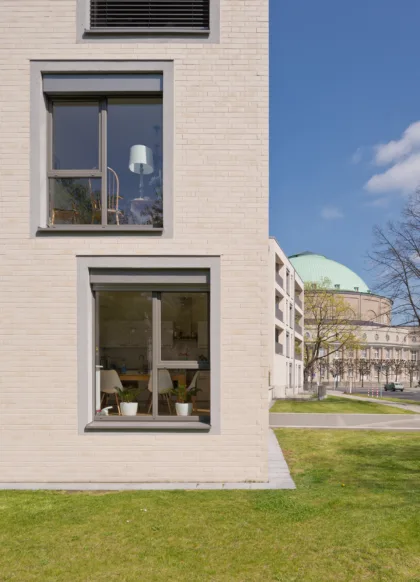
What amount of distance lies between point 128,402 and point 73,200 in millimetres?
3511

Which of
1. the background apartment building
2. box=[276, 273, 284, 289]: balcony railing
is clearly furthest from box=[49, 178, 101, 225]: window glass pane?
box=[276, 273, 284, 289]: balcony railing

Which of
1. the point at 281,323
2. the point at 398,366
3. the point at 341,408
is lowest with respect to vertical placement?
the point at 398,366

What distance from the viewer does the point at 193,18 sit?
790 centimetres

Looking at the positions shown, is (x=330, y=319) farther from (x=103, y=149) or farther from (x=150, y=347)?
(x=103, y=149)

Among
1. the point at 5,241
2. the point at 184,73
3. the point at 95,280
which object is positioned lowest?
the point at 95,280

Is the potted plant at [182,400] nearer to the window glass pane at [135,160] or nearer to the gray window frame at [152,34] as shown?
the window glass pane at [135,160]

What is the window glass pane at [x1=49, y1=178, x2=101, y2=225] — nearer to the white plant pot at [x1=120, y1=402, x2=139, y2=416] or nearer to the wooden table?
the wooden table

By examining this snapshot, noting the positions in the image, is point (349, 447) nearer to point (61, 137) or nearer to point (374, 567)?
point (374, 567)

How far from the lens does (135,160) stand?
8.13 meters

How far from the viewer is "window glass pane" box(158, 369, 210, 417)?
25.7ft

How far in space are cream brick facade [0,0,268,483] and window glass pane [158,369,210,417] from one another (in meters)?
0.43

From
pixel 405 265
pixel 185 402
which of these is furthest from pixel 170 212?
pixel 405 265

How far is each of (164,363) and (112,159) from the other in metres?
3.51

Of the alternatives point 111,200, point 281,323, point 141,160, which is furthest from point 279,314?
point 111,200
